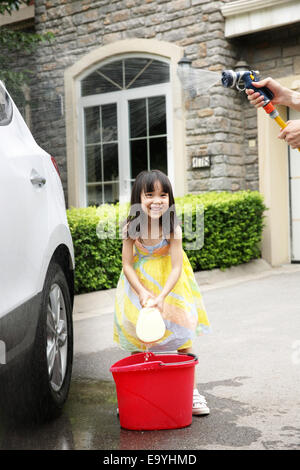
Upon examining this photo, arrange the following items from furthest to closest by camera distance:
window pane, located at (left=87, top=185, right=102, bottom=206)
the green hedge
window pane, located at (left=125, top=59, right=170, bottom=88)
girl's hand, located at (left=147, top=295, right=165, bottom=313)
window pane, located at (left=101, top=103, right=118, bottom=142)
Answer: window pane, located at (left=87, top=185, right=102, bottom=206) < window pane, located at (left=101, top=103, right=118, bottom=142) < window pane, located at (left=125, top=59, right=170, bottom=88) < the green hedge < girl's hand, located at (left=147, top=295, right=165, bottom=313)

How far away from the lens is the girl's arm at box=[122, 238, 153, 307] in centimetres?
317

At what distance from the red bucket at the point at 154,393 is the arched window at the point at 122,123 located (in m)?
7.53

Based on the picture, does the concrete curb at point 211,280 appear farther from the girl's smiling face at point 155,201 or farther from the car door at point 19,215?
the car door at point 19,215

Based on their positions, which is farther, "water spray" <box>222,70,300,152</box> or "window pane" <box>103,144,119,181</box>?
"window pane" <box>103,144,119,181</box>

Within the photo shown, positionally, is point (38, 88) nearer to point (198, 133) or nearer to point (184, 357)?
point (198, 133)

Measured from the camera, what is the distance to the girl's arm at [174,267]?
10.2 feet

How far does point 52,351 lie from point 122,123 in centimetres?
805

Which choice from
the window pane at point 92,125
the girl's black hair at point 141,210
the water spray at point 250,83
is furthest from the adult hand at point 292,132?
the window pane at point 92,125

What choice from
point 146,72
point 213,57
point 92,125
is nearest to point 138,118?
point 146,72

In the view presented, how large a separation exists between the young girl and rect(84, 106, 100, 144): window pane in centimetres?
806

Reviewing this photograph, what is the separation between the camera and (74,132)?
11398 mm

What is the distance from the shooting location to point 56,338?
325cm

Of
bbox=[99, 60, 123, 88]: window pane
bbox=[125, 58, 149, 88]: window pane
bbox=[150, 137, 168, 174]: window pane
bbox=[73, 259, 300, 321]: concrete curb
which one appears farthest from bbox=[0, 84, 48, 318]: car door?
bbox=[99, 60, 123, 88]: window pane

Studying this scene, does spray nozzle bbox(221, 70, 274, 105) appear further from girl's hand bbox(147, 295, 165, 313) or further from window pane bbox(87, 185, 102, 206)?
window pane bbox(87, 185, 102, 206)
